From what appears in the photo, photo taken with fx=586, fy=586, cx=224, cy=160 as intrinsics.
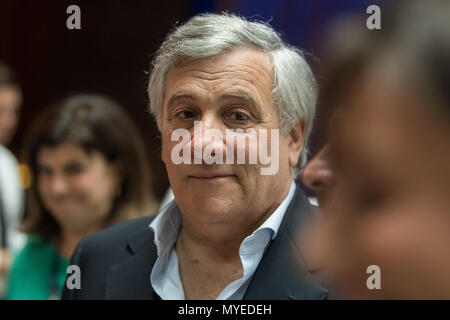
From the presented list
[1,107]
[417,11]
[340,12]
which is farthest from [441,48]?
[1,107]

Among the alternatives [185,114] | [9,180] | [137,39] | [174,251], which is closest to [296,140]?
[185,114]

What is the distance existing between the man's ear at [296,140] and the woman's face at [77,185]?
19.2 inches

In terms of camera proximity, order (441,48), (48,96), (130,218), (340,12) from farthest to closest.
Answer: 1. (48,96)
2. (130,218)
3. (340,12)
4. (441,48)

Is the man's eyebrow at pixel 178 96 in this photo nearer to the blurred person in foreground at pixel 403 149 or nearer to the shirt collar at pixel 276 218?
the shirt collar at pixel 276 218

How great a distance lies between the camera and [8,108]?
2.37 meters

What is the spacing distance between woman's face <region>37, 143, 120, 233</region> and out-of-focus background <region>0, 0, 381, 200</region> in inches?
5.0

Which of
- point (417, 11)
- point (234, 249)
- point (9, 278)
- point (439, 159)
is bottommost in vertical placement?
point (9, 278)

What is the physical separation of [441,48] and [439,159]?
3.0 inches

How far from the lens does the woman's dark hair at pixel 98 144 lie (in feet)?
4.29

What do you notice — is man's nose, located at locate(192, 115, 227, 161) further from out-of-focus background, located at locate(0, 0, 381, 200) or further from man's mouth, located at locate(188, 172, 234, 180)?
out-of-focus background, located at locate(0, 0, 381, 200)

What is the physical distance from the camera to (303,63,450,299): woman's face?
0.40 meters

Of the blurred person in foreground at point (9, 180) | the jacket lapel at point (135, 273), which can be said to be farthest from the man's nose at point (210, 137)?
the blurred person in foreground at point (9, 180)
